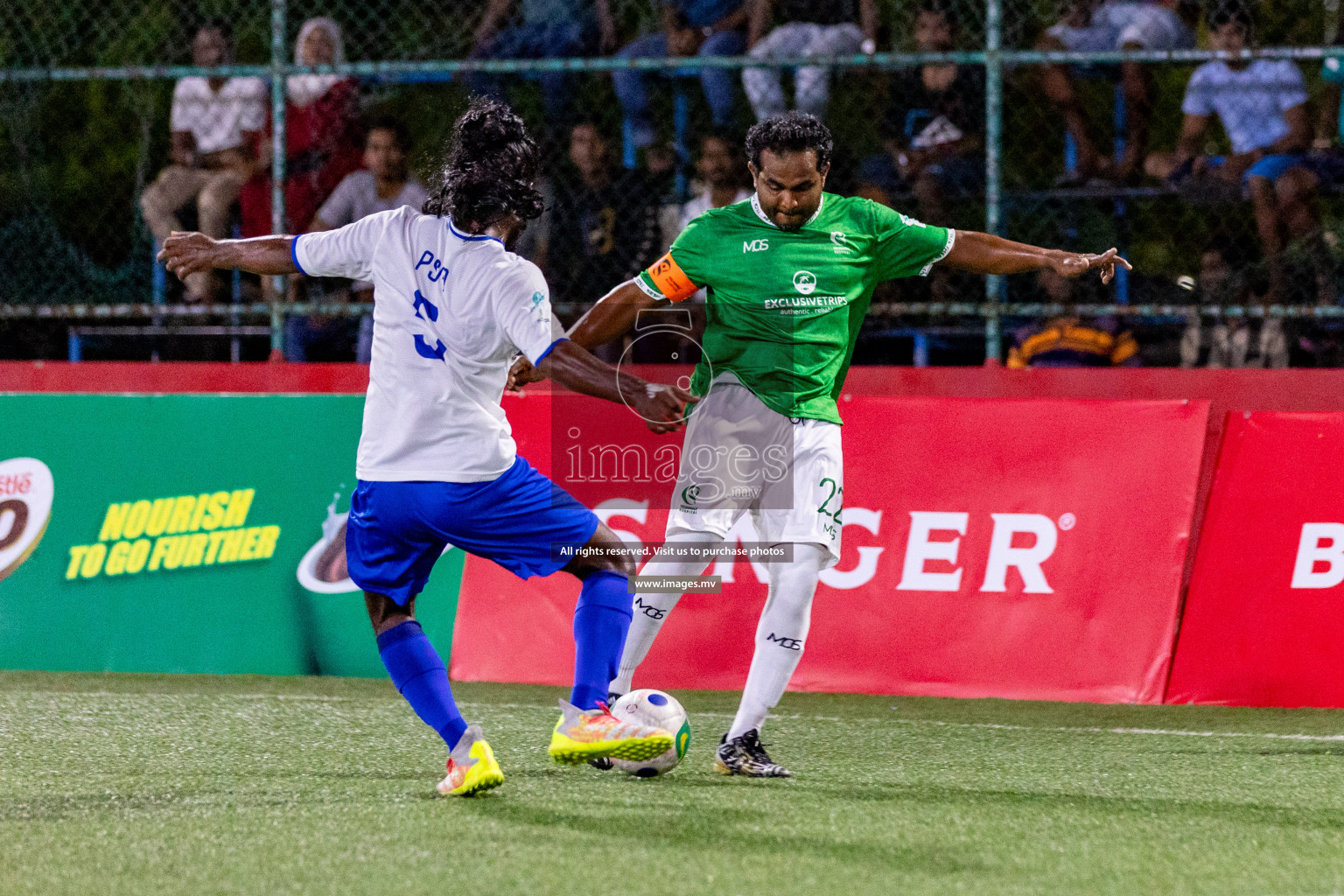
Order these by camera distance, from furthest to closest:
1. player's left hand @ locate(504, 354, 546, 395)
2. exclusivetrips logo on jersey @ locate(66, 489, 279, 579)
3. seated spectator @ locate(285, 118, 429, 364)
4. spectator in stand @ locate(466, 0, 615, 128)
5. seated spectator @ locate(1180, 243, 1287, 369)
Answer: spectator in stand @ locate(466, 0, 615, 128) < seated spectator @ locate(285, 118, 429, 364) < seated spectator @ locate(1180, 243, 1287, 369) < exclusivetrips logo on jersey @ locate(66, 489, 279, 579) < player's left hand @ locate(504, 354, 546, 395)

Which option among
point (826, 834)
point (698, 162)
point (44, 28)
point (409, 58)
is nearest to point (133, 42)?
point (44, 28)

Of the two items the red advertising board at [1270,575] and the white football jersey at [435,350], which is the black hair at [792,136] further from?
the red advertising board at [1270,575]

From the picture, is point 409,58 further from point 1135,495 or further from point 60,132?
point 1135,495

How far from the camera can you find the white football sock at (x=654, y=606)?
5.34m

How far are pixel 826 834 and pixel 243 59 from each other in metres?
7.74

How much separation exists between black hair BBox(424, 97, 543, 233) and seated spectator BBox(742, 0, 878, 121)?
4246mm

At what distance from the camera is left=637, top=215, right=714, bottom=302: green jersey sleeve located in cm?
527

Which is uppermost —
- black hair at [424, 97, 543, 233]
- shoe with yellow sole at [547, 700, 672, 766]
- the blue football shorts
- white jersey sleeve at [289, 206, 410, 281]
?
black hair at [424, 97, 543, 233]

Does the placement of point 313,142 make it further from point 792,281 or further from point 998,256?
point 998,256

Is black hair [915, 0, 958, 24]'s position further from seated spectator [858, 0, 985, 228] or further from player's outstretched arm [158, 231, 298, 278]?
player's outstretched arm [158, 231, 298, 278]

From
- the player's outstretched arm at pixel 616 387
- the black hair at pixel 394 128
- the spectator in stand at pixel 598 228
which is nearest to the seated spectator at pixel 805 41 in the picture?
the spectator in stand at pixel 598 228

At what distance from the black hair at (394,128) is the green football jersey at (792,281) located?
393 centimetres

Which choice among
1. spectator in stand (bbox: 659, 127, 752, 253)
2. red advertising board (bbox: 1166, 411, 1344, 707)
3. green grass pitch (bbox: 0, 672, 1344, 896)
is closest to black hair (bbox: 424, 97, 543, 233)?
green grass pitch (bbox: 0, 672, 1344, 896)

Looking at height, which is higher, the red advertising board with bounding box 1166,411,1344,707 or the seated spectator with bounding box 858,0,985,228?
the seated spectator with bounding box 858,0,985,228
